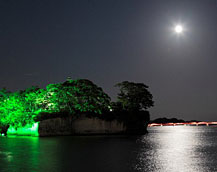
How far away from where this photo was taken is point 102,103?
65312 mm

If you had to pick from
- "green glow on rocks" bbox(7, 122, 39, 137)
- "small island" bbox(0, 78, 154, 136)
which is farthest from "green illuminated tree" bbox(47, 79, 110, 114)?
"green glow on rocks" bbox(7, 122, 39, 137)

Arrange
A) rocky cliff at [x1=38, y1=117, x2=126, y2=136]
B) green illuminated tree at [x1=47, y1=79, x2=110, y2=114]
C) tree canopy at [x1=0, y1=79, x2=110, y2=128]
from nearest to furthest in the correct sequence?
rocky cliff at [x1=38, y1=117, x2=126, y2=136] → tree canopy at [x1=0, y1=79, x2=110, y2=128] → green illuminated tree at [x1=47, y1=79, x2=110, y2=114]

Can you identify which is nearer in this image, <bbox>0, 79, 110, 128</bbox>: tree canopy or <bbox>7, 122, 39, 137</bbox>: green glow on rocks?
<bbox>7, 122, 39, 137</bbox>: green glow on rocks

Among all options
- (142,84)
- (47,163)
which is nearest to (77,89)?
(142,84)

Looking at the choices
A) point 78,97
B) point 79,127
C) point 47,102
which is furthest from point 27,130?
point 78,97

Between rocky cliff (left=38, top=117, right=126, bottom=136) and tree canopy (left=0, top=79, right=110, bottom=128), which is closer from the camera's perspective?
rocky cliff (left=38, top=117, right=126, bottom=136)

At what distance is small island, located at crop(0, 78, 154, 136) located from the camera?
56.5 m

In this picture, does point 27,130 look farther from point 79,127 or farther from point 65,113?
point 79,127

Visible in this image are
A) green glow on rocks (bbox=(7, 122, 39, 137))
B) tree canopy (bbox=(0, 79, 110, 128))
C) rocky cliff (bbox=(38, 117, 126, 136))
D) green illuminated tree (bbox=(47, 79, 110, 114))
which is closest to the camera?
green glow on rocks (bbox=(7, 122, 39, 137))

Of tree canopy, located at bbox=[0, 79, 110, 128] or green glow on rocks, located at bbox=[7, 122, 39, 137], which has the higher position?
tree canopy, located at bbox=[0, 79, 110, 128]

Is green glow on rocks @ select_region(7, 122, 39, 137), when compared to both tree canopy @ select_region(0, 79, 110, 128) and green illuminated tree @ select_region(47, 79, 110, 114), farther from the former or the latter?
green illuminated tree @ select_region(47, 79, 110, 114)

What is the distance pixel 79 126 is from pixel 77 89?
8828 millimetres

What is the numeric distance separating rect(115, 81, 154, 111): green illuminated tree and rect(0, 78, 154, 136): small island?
248 centimetres

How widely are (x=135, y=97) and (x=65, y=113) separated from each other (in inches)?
877
